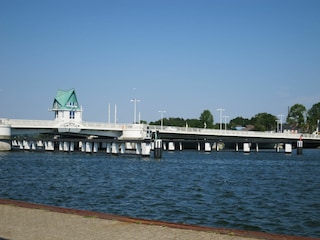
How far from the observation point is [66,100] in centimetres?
13800

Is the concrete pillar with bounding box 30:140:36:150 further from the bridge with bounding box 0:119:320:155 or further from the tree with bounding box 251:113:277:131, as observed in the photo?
the tree with bounding box 251:113:277:131

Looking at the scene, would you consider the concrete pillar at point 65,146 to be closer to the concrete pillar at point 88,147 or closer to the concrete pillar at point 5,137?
the concrete pillar at point 88,147

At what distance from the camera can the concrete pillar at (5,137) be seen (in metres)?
86.7

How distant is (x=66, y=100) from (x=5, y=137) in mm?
51537

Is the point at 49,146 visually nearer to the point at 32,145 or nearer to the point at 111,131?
the point at 32,145

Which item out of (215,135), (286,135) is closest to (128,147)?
(215,135)

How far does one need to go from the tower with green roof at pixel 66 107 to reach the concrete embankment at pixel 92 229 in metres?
124

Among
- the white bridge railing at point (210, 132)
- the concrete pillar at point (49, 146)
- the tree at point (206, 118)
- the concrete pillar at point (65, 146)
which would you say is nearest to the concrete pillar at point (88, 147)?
the concrete pillar at point (65, 146)

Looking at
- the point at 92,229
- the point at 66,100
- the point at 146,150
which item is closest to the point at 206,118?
the point at 66,100

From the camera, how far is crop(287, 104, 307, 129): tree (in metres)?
191

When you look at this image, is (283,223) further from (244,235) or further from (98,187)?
(98,187)

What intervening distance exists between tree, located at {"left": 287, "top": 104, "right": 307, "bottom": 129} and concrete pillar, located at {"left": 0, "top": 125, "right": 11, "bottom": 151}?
136045mm

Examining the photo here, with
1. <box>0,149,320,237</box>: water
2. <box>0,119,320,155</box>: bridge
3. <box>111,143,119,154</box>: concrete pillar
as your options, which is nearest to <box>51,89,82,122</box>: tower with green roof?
<box>0,119,320,155</box>: bridge

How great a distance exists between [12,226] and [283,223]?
11165 mm
